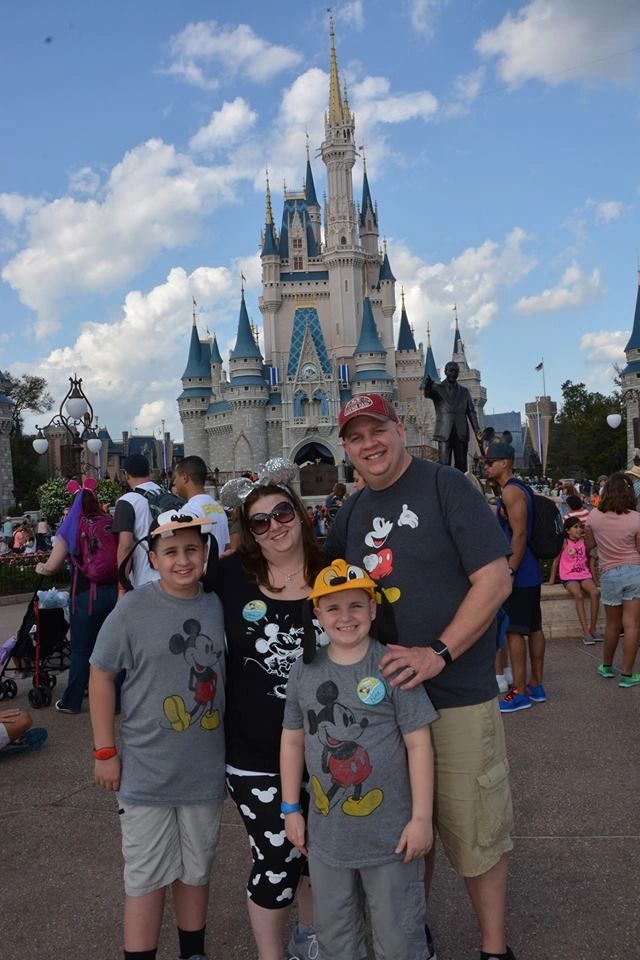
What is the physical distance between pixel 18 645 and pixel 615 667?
15.6 ft

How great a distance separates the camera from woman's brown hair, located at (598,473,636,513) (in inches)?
212

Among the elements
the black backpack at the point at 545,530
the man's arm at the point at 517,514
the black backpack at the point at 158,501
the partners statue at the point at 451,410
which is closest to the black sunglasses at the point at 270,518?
the black backpack at the point at 158,501

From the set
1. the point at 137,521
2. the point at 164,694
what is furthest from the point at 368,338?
the point at 164,694

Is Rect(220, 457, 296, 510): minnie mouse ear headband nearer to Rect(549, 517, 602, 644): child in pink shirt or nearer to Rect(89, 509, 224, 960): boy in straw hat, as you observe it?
Rect(89, 509, 224, 960): boy in straw hat

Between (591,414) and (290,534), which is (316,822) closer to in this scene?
(290,534)

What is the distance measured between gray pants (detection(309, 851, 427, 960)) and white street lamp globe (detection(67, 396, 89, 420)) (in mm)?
15416

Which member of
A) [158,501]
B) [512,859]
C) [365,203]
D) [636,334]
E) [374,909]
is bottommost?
[512,859]

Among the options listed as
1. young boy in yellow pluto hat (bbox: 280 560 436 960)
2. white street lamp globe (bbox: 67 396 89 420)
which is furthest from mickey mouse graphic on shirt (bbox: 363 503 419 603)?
white street lamp globe (bbox: 67 396 89 420)

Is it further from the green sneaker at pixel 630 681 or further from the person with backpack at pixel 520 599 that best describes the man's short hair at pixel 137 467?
the green sneaker at pixel 630 681

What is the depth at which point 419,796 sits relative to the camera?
2180mm

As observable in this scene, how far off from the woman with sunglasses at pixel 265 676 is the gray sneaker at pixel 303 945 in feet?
0.05

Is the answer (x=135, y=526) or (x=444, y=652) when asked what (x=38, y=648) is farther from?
(x=444, y=652)

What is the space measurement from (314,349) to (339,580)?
2235 inches

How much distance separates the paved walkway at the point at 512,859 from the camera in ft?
8.97
